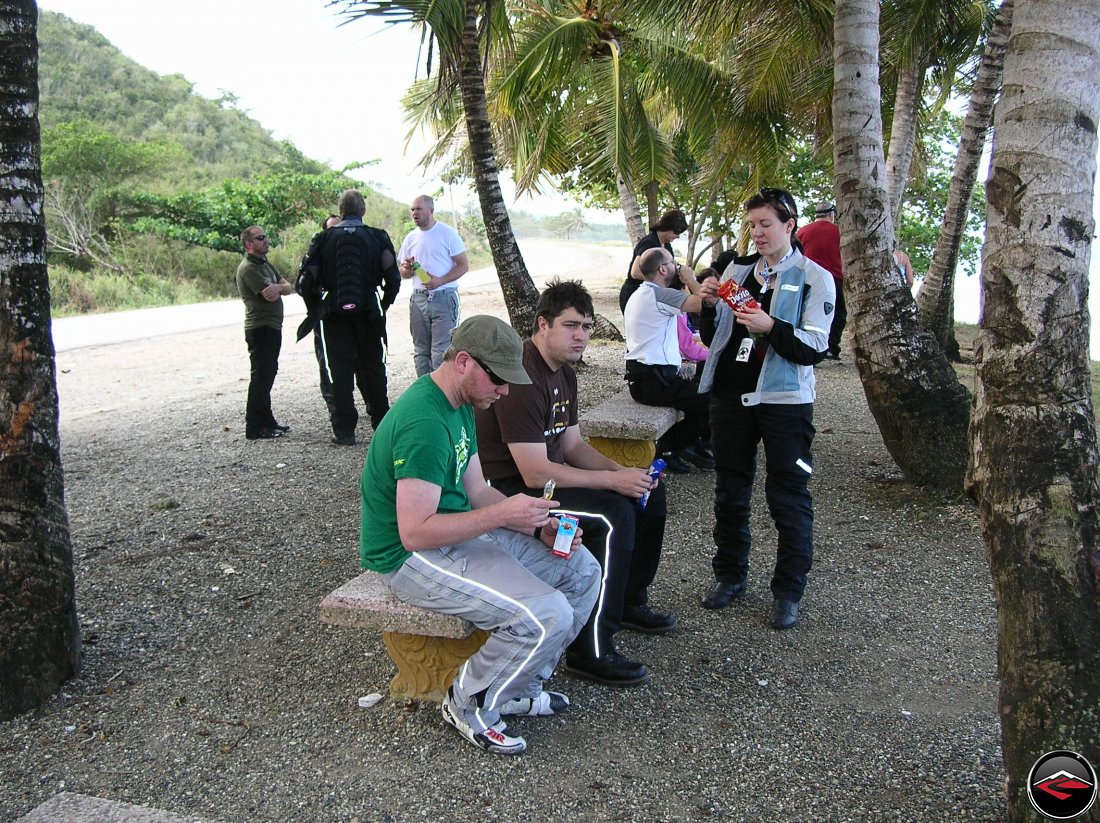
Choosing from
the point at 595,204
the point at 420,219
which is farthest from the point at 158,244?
the point at 420,219

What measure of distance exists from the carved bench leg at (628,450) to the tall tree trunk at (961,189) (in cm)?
505

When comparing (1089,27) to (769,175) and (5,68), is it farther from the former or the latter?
(769,175)

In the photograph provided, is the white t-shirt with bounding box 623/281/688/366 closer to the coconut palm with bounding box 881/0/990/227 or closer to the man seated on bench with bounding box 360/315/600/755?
the man seated on bench with bounding box 360/315/600/755

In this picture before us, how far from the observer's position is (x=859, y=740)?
3469 millimetres

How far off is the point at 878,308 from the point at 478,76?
16.9 feet

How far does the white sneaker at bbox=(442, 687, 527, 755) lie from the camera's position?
11.0 feet

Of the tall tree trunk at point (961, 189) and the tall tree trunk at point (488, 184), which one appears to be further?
the tall tree trunk at point (961, 189)

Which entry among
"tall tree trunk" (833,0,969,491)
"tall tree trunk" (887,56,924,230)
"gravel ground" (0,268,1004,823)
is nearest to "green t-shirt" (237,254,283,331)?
"gravel ground" (0,268,1004,823)

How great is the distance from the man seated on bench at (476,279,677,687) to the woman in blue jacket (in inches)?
21.9

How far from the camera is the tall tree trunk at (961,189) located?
10125 millimetres

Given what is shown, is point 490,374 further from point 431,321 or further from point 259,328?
point 431,321

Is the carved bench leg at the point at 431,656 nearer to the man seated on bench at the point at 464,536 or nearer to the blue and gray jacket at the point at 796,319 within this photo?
the man seated on bench at the point at 464,536

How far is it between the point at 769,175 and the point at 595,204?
7694mm

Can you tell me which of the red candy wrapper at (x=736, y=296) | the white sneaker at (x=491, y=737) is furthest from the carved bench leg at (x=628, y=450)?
the white sneaker at (x=491, y=737)
